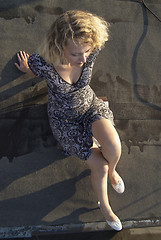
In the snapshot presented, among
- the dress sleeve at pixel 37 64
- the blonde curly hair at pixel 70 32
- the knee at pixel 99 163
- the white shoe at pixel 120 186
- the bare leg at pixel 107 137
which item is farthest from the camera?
the white shoe at pixel 120 186

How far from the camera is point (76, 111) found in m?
2.25

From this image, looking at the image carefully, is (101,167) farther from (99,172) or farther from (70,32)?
(70,32)

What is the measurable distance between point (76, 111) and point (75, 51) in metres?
0.72

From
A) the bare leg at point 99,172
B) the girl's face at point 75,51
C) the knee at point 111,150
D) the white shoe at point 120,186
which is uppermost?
the girl's face at point 75,51

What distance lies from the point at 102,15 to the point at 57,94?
1695 mm

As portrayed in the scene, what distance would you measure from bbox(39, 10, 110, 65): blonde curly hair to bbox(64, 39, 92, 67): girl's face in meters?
0.03

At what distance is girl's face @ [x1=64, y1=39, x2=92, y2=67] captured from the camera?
1669 millimetres

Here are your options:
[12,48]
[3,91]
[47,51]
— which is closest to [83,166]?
[3,91]

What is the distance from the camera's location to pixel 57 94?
2098 mm

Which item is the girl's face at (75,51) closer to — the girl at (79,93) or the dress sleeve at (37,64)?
the girl at (79,93)

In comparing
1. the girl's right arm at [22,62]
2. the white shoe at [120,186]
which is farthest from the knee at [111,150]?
the girl's right arm at [22,62]

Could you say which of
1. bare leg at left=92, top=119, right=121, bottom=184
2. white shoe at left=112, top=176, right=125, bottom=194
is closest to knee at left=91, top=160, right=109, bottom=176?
bare leg at left=92, top=119, right=121, bottom=184

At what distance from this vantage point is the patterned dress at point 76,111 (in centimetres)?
207

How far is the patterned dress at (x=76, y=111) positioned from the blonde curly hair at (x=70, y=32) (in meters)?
0.29
